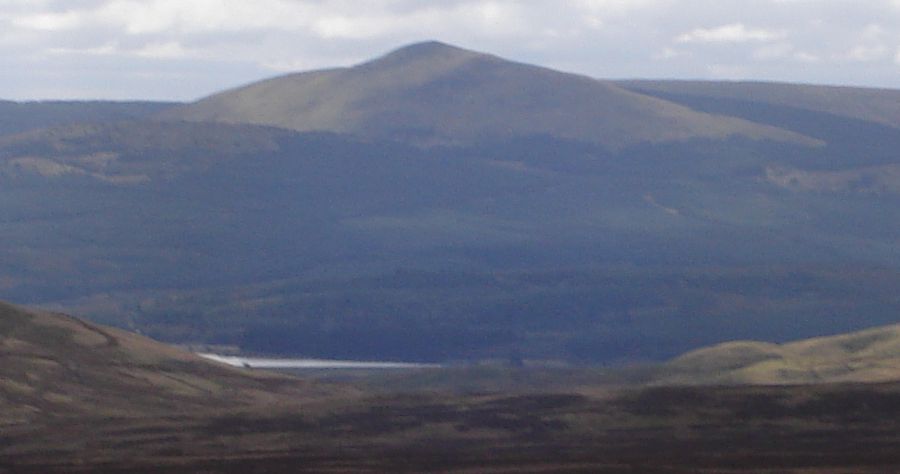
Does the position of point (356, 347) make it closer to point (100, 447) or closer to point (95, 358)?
point (95, 358)

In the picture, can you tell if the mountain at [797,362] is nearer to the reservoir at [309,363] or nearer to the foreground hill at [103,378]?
the foreground hill at [103,378]

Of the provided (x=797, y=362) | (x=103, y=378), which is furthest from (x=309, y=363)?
(x=103, y=378)

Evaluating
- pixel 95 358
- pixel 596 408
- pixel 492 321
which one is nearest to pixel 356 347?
pixel 492 321

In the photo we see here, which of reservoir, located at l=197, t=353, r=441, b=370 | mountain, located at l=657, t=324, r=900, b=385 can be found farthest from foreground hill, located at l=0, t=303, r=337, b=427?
reservoir, located at l=197, t=353, r=441, b=370

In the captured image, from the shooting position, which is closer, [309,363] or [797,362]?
[797,362]

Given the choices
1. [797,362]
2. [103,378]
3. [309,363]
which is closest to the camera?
[103,378]

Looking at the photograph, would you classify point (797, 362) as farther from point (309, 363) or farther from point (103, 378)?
point (309, 363)

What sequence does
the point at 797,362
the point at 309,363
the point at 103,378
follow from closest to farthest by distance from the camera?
1. the point at 103,378
2. the point at 797,362
3. the point at 309,363
